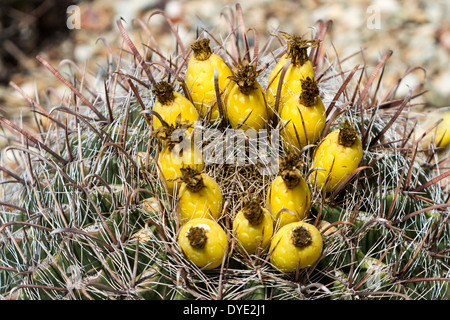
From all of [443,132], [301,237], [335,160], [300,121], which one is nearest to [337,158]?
[335,160]

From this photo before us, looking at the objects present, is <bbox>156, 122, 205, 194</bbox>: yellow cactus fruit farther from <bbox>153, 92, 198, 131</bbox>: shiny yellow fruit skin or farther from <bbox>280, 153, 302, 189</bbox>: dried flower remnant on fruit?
<bbox>280, 153, 302, 189</bbox>: dried flower remnant on fruit

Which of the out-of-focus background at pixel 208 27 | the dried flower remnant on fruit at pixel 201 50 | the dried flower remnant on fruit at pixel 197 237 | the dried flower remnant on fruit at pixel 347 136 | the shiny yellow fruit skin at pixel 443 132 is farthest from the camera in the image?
the out-of-focus background at pixel 208 27

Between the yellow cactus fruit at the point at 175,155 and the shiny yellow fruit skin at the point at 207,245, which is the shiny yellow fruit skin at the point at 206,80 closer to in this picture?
the yellow cactus fruit at the point at 175,155

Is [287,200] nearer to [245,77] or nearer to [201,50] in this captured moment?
[245,77]

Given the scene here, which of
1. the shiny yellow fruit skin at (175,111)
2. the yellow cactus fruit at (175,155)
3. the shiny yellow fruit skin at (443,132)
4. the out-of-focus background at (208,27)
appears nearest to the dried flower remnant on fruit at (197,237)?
the yellow cactus fruit at (175,155)

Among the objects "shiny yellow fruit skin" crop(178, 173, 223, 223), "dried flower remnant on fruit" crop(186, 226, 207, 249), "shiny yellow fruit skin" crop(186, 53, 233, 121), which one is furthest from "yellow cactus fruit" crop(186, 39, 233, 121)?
"dried flower remnant on fruit" crop(186, 226, 207, 249)
